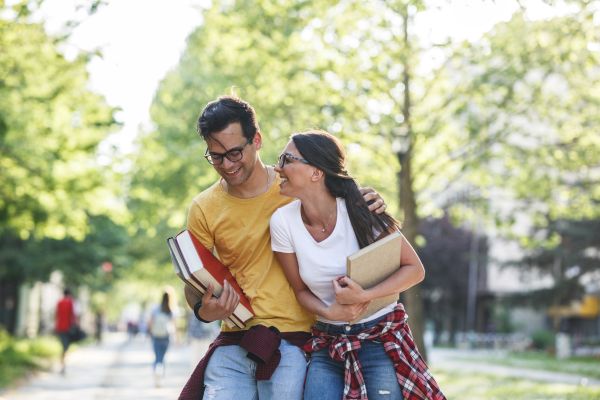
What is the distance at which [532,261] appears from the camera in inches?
1838

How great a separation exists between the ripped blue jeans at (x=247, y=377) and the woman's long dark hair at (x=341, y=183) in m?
0.61

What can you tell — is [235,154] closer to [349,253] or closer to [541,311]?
[349,253]

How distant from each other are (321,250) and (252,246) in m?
0.36

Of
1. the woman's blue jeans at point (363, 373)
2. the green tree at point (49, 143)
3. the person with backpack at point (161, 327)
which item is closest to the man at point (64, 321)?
the green tree at point (49, 143)

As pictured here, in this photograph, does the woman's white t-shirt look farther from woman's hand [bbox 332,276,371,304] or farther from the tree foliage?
the tree foliage

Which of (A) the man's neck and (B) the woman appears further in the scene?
(A) the man's neck

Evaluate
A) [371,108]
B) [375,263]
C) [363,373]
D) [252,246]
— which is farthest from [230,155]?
[371,108]

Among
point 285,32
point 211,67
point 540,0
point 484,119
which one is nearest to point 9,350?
point 211,67

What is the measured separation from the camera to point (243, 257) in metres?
4.90

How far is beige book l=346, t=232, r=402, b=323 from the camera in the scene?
176 inches

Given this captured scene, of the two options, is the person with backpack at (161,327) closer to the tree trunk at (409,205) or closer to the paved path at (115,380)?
the paved path at (115,380)

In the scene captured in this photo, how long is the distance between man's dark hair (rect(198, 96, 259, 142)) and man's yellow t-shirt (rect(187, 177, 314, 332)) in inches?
13.0

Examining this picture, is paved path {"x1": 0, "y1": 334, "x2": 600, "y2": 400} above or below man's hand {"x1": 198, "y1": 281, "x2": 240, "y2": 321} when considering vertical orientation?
below

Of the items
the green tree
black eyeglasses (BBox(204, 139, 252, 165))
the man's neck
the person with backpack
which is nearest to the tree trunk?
the person with backpack
